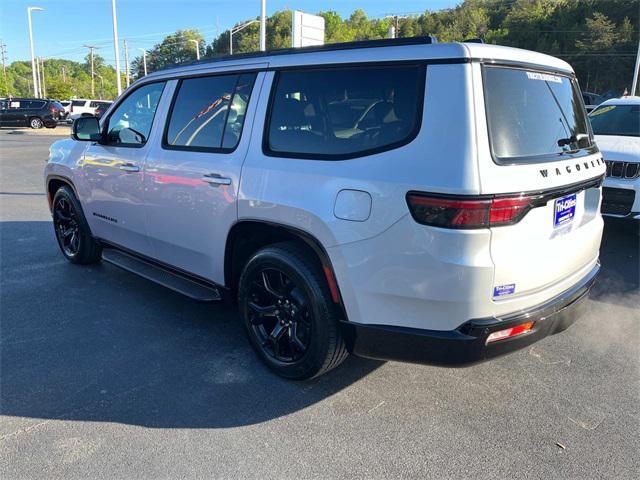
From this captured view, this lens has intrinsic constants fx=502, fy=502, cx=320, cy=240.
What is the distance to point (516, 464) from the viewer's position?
8.11ft

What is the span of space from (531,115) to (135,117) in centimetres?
321

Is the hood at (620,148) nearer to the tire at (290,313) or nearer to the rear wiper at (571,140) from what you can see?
the rear wiper at (571,140)

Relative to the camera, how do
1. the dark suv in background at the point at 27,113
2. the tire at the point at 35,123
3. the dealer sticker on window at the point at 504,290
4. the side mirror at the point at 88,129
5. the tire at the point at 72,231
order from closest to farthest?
the dealer sticker on window at the point at 504,290, the side mirror at the point at 88,129, the tire at the point at 72,231, the dark suv in background at the point at 27,113, the tire at the point at 35,123

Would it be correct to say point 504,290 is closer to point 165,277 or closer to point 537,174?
point 537,174

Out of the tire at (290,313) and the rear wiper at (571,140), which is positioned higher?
the rear wiper at (571,140)

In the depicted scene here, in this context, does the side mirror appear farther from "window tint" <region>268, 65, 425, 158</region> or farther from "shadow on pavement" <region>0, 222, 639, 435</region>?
"window tint" <region>268, 65, 425, 158</region>

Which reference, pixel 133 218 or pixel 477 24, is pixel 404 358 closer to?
pixel 133 218

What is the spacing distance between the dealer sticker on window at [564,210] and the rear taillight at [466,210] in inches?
12.8

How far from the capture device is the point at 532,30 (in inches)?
2830

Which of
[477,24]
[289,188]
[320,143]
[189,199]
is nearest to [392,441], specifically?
[289,188]

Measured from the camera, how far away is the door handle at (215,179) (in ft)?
10.7

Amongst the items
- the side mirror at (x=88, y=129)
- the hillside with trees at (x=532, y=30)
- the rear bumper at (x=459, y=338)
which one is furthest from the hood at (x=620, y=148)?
the hillside with trees at (x=532, y=30)

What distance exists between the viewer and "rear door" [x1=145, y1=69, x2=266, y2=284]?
10.9 feet

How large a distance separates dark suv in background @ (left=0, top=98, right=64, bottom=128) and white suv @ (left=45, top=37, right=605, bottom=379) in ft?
99.3
